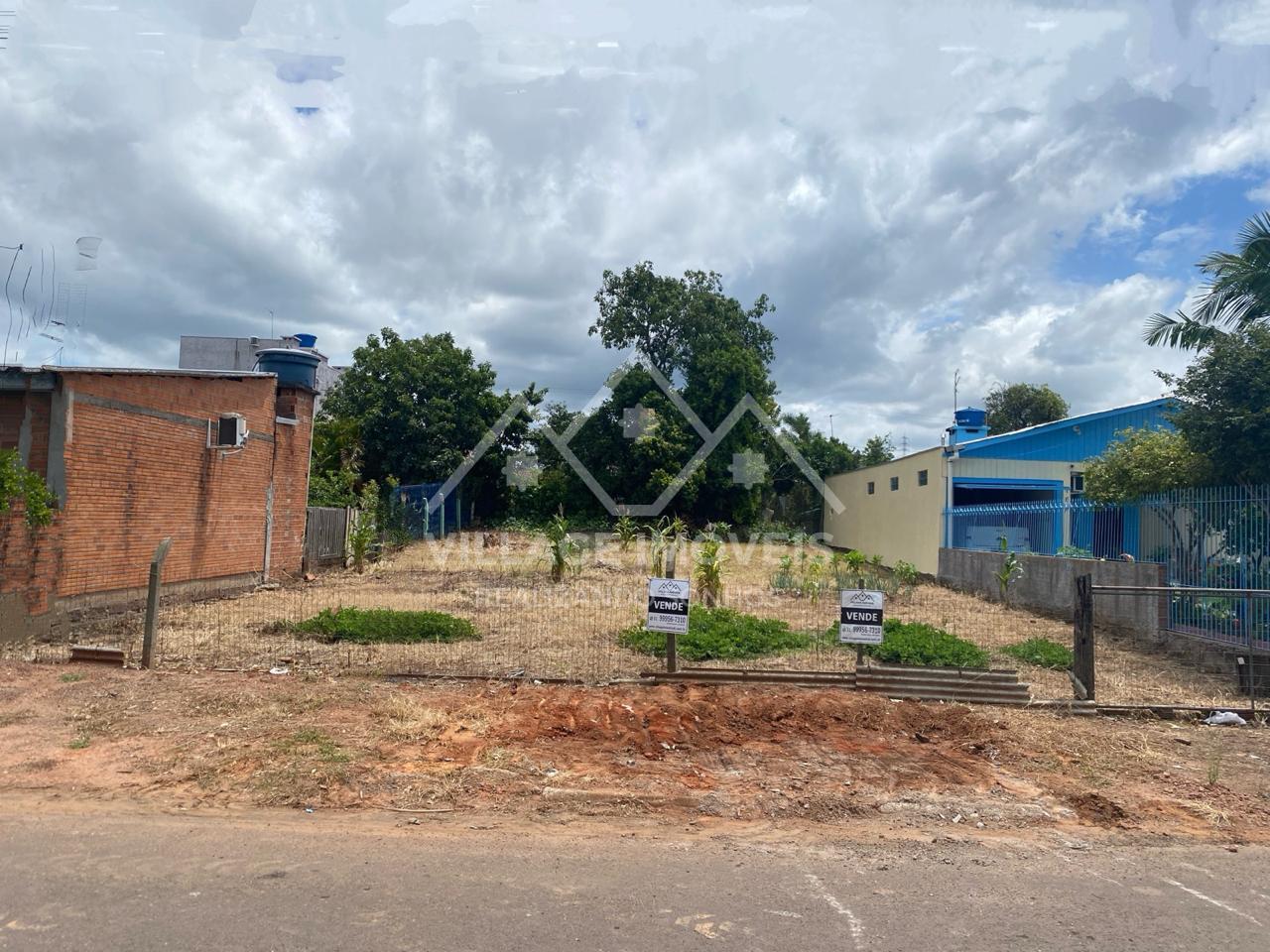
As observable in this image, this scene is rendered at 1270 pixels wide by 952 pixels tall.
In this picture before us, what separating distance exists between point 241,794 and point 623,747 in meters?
2.78

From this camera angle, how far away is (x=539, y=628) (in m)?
12.4

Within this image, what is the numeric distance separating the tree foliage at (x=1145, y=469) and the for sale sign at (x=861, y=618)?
7971mm

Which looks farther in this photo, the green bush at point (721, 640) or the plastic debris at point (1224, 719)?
the green bush at point (721, 640)

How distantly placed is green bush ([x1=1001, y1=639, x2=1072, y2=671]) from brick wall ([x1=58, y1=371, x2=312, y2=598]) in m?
12.8

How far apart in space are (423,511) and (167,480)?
50.6ft

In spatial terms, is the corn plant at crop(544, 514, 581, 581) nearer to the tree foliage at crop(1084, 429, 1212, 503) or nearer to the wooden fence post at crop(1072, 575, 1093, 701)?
the tree foliage at crop(1084, 429, 1212, 503)

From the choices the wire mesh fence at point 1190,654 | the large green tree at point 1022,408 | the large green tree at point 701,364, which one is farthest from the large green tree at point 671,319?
the wire mesh fence at point 1190,654

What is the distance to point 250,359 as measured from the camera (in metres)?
42.7

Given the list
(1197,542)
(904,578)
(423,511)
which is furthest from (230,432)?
(1197,542)

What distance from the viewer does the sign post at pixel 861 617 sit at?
8742 mm

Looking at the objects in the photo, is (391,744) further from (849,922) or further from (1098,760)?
(1098,760)

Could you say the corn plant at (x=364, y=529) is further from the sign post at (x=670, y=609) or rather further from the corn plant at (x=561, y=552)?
the sign post at (x=670, y=609)

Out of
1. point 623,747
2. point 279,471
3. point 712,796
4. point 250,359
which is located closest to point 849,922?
point 712,796

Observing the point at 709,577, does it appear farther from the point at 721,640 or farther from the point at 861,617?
the point at 861,617
